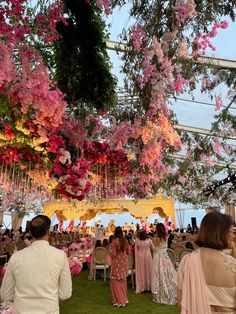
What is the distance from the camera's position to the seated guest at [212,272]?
2.11 meters

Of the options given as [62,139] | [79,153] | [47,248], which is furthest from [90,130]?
[47,248]

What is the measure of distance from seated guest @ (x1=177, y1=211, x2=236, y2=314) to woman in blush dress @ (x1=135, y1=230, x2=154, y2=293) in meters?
6.41

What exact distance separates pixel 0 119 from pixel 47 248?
3.92 meters

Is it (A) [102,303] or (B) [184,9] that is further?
(A) [102,303]

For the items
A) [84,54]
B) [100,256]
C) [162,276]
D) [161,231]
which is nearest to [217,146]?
[100,256]

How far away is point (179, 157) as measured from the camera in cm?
1955

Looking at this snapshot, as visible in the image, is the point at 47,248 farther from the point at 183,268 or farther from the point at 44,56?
the point at 44,56

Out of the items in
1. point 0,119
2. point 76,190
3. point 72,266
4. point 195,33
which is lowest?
point 72,266

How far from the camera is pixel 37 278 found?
232 centimetres

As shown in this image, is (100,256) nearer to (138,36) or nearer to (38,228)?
(138,36)

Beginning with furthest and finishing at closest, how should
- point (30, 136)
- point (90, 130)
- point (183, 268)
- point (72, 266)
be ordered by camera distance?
point (90, 130) → point (30, 136) → point (72, 266) → point (183, 268)

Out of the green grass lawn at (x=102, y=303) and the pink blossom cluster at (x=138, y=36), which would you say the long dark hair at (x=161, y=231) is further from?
the pink blossom cluster at (x=138, y=36)

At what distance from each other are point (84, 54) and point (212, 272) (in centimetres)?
365

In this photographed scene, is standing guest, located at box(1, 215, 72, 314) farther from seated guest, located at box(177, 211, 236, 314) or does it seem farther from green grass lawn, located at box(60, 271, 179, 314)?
green grass lawn, located at box(60, 271, 179, 314)
